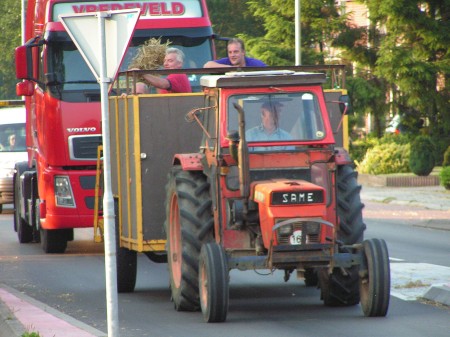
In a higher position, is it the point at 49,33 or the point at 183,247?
the point at 49,33

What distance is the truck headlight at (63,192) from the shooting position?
17672 millimetres

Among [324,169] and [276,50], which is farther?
[276,50]

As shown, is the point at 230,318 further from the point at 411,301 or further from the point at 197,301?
the point at 411,301

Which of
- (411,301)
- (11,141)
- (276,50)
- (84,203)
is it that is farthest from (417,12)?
(411,301)

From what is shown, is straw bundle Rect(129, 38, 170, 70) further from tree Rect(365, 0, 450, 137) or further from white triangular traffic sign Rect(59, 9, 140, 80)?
tree Rect(365, 0, 450, 137)

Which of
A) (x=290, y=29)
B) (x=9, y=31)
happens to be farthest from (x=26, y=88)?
(x=9, y=31)

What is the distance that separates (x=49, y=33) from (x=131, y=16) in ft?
27.3

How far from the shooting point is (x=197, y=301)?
38.4 ft

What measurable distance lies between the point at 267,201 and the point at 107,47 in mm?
2330

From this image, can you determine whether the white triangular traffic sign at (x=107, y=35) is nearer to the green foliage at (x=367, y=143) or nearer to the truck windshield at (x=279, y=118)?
the truck windshield at (x=279, y=118)

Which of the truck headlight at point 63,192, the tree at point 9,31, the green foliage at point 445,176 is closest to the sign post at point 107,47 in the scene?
the truck headlight at point 63,192

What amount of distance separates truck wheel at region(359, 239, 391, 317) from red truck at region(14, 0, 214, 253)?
663cm

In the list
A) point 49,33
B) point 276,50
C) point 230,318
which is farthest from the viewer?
point 276,50

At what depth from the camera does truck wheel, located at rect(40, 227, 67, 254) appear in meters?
18.9
